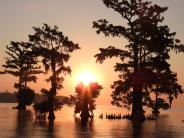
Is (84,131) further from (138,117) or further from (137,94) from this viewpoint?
(137,94)

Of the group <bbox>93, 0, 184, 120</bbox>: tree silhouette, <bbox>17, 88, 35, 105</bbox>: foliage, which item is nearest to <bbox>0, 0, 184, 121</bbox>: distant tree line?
<bbox>93, 0, 184, 120</bbox>: tree silhouette

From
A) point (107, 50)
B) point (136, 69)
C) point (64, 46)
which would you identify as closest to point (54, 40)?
point (64, 46)

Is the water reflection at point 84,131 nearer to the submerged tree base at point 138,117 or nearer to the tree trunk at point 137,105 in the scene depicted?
the submerged tree base at point 138,117

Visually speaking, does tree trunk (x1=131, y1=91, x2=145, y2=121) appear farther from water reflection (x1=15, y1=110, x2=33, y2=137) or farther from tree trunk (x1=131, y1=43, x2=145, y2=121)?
water reflection (x1=15, y1=110, x2=33, y2=137)

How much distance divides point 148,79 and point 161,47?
214 inches

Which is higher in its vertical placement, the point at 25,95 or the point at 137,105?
the point at 25,95

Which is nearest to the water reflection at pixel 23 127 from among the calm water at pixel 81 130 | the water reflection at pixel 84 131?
the calm water at pixel 81 130

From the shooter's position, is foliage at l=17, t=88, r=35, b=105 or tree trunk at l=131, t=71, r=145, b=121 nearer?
tree trunk at l=131, t=71, r=145, b=121

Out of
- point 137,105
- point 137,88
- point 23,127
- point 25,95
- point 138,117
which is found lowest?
point 23,127

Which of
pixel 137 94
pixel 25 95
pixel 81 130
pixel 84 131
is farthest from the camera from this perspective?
pixel 25 95

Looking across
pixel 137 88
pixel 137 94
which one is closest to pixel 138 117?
pixel 137 94

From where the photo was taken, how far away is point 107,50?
74.2 meters

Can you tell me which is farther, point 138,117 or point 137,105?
point 137,105

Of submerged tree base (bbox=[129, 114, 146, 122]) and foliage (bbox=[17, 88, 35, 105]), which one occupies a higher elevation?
foliage (bbox=[17, 88, 35, 105])
